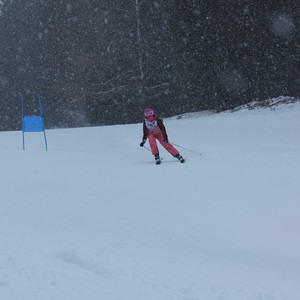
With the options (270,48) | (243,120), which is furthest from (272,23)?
(243,120)

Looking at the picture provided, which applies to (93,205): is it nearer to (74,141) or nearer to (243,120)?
(74,141)

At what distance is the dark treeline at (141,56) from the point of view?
70.5 feet

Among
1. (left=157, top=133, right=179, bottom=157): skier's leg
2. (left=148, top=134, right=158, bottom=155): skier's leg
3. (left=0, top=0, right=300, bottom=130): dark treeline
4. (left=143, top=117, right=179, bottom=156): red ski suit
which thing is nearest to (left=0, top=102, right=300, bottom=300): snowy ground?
(left=157, top=133, right=179, bottom=157): skier's leg

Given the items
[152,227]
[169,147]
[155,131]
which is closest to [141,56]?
[155,131]

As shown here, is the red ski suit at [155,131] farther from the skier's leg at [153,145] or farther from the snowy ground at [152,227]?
the snowy ground at [152,227]

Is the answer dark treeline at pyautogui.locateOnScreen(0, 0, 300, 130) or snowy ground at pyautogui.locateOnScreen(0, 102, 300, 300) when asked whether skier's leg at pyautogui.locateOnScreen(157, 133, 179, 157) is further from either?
dark treeline at pyautogui.locateOnScreen(0, 0, 300, 130)

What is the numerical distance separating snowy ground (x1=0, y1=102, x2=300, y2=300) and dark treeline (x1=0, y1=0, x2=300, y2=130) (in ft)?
36.4

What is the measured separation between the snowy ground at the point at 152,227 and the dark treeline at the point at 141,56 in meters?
11.1

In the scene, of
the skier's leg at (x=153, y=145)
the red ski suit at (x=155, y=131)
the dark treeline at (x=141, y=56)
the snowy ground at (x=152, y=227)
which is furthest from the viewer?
the dark treeline at (x=141, y=56)

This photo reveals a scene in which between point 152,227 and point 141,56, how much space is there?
2069 cm

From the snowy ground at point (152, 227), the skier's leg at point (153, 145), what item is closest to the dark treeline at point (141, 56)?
the snowy ground at point (152, 227)

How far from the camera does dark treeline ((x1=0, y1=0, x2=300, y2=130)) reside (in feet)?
70.5

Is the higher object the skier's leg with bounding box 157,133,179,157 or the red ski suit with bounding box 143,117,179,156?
the red ski suit with bounding box 143,117,179,156

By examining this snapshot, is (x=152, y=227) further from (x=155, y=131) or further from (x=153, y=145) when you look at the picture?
(x=155, y=131)
